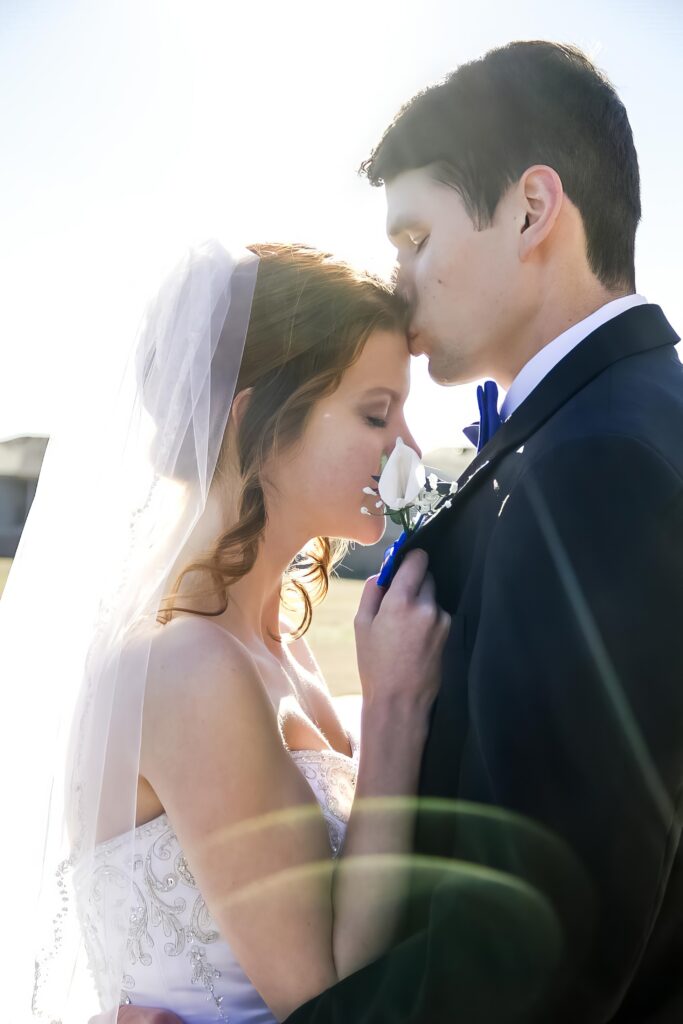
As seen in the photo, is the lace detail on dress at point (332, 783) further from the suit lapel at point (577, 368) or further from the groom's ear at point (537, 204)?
the groom's ear at point (537, 204)

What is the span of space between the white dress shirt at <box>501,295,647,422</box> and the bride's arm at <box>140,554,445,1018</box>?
1.63 feet

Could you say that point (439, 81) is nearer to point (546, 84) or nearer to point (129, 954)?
point (546, 84)

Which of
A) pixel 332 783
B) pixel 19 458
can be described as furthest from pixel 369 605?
pixel 19 458

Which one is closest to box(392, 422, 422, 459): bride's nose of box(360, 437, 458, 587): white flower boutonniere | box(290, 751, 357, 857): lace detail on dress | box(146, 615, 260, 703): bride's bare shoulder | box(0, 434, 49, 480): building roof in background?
box(360, 437, 458, 587): white flower boutonniere

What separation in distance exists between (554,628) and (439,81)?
67.1 inches

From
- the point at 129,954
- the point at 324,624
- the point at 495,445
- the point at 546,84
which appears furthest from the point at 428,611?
the point at 324,624

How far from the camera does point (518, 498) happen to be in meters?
1.81

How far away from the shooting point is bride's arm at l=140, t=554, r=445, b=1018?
227 cm

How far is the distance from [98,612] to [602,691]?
4.90ft

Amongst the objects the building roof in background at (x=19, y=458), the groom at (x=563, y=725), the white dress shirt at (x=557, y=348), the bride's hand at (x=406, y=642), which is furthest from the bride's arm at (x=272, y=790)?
the building roof in background at (x=19, y=458)

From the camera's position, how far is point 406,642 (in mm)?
2254

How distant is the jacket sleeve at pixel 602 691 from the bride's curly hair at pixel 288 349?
4.20ft

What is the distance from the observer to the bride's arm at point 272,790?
2.27m

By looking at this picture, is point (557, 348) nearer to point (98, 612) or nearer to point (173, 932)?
point (98, 612)
